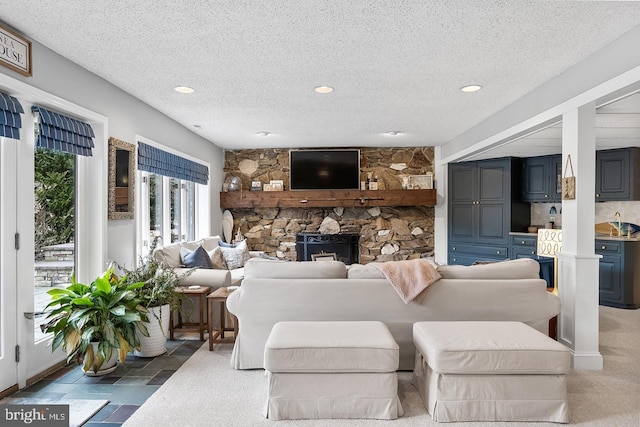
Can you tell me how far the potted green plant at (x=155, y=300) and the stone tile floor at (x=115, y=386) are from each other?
101 mm

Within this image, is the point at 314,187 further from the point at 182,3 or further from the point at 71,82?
the point at 182,3

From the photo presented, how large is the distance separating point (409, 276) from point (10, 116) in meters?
2.77

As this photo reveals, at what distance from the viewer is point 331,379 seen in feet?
7.49

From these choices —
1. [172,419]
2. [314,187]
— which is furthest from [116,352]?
[314,187]

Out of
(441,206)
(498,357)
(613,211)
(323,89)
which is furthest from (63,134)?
(613,211)

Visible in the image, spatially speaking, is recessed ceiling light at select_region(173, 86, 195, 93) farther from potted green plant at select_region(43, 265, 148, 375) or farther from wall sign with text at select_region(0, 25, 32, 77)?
potted green plant at select_region(43, 265, 148, 375)

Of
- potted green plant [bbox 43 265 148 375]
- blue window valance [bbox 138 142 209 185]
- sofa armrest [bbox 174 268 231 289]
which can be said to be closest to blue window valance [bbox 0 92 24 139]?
potted green plant [bbox 43 265 148 375]

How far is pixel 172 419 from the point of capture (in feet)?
7.48


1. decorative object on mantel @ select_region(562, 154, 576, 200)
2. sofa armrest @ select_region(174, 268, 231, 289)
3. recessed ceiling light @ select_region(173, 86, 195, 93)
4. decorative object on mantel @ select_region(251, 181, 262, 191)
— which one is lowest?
sofa armrest @ select_region(174, 268, 231, 289)

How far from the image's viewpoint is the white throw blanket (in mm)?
2840

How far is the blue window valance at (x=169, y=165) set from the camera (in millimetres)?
4200

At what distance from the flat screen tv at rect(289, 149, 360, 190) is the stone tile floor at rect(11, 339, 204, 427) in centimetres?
425

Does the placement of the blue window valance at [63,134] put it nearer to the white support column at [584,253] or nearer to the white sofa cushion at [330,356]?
the white sofa cushion at [330,356]

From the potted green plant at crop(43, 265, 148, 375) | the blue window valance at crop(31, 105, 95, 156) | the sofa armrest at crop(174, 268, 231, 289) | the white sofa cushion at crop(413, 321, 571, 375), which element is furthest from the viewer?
the sofa armrest at crop(174, 268, 231, 289)
